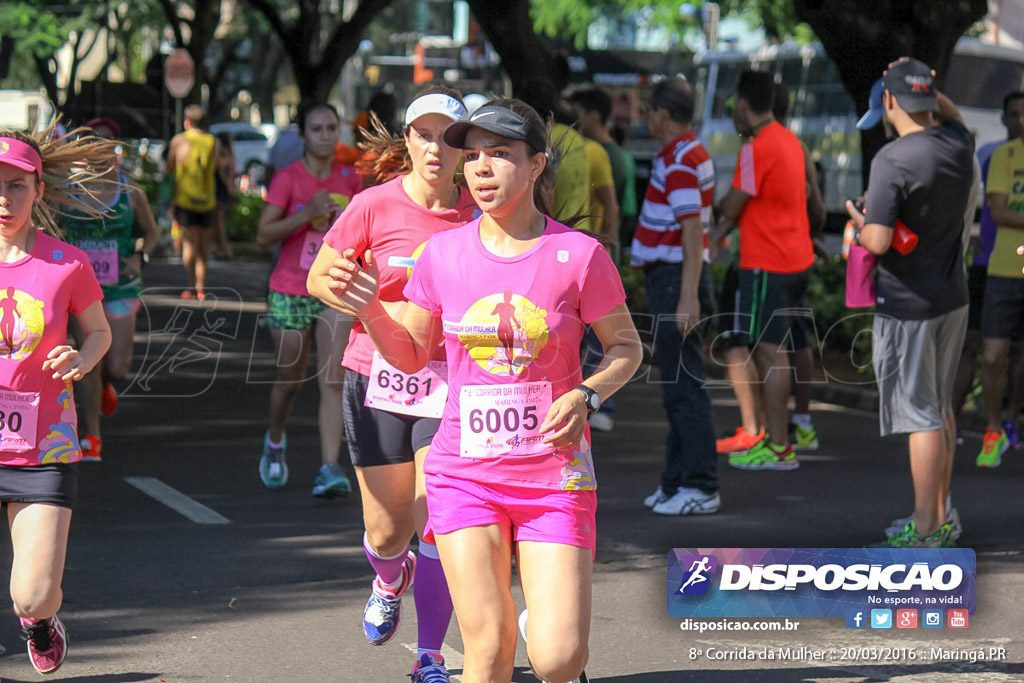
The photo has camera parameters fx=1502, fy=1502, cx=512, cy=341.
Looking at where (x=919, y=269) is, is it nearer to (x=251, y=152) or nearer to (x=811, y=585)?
(x=811, y=585)

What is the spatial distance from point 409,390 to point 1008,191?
5414 millimetres

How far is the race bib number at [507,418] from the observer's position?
12.9 feet

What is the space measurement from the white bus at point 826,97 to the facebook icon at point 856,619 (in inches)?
684

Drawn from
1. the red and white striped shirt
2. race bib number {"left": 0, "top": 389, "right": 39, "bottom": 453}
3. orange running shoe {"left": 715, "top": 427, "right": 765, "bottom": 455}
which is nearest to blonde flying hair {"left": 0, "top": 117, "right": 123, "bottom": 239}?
race bib number {"left": 0, "top": 389, "right": 39, "bottom": 453}

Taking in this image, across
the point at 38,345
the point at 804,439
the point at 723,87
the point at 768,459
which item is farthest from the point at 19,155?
the point at 723,87

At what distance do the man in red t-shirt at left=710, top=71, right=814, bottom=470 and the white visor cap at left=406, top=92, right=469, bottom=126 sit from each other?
385 cm

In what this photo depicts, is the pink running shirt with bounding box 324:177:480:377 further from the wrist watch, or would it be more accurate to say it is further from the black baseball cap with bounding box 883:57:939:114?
the black baseball cap with bounding box 883:57:939:114

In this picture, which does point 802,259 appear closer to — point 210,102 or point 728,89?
point 728,89

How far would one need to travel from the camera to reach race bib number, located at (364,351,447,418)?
5.03 metres

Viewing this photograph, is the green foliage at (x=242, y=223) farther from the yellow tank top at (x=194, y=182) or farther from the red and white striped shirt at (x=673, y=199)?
the red and white striped shirt at (x=673, y=199)

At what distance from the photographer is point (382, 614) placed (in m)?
5.16

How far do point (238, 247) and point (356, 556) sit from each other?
18650 mm

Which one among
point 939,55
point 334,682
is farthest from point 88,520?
point 939,55

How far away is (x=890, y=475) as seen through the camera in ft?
28.9
